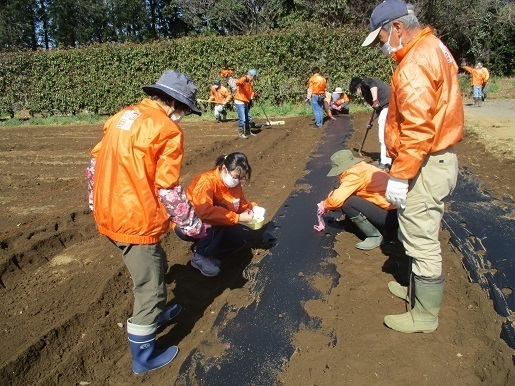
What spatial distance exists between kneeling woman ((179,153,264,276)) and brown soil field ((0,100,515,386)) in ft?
0.55

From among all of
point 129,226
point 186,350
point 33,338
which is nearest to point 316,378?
point 186,350

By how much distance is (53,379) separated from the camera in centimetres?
248

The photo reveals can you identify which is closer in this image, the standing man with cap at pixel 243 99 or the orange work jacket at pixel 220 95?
the standing man with cap at pixel 243 99

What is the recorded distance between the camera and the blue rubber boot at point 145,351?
2.31 meters

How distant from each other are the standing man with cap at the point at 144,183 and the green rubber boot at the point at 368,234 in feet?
6.53

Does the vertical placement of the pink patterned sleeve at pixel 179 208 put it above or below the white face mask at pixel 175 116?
below

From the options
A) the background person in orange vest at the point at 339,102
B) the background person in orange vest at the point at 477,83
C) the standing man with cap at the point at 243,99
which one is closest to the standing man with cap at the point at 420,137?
the standing man with cap at the point at 243,99

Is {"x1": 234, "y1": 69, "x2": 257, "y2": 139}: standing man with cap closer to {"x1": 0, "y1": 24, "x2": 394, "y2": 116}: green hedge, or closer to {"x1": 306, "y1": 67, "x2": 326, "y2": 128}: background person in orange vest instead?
{"x1": 306, "y1": 67, "x2": 326, "y2": 128}: background person in orange vest

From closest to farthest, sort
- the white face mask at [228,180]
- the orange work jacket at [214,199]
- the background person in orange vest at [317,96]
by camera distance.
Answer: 1. the orange work jacket at [214,199]
2. the white face mask at [228,180]
3. the background person in orange vest at [317,96]

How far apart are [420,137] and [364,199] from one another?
1.58 meters

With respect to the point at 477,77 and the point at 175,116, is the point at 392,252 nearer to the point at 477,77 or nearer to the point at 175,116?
the point at 175,116

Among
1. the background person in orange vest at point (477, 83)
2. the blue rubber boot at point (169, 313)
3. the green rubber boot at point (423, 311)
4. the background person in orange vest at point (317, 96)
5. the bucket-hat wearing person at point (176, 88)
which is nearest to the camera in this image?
the bucket-hat wearing person at point (176, 88)

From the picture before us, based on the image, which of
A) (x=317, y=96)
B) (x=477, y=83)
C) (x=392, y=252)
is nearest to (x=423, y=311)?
(x=392, y=252)

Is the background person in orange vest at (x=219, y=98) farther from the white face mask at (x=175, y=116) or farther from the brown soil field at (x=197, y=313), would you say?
the white face mask at (x=175, y=116)
